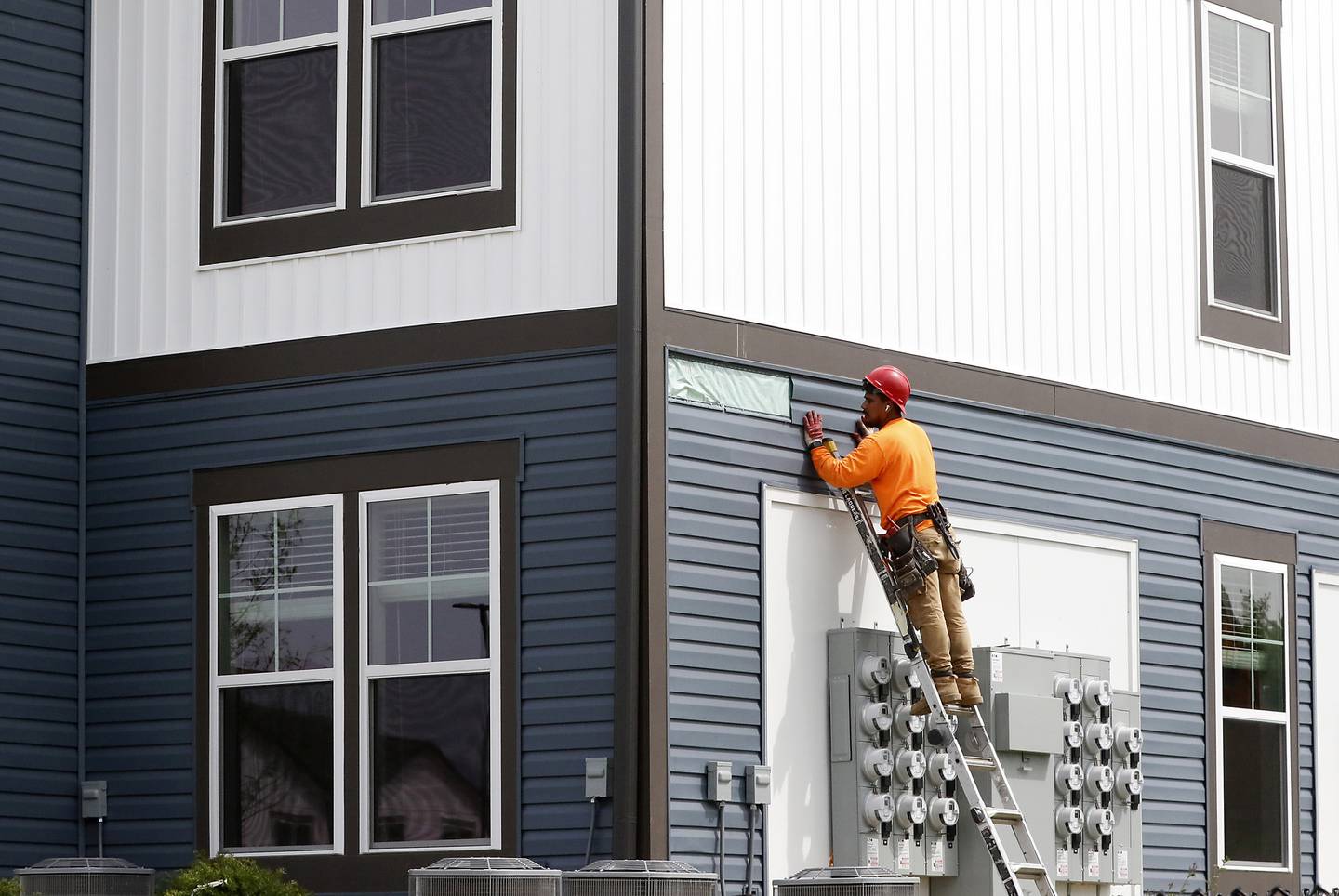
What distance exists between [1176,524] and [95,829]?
6.90 m

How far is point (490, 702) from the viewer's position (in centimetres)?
1210

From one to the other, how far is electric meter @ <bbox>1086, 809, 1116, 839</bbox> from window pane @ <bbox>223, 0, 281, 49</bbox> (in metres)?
6.44

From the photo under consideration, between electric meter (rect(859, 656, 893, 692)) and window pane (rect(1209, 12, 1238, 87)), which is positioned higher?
window pane (rect(1209, 12, 1238, 87))

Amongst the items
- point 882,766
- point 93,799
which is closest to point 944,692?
point 882,766

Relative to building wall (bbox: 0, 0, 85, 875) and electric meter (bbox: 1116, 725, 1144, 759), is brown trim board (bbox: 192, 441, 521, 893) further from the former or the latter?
electric meter (bbox: 1116, 725, 1144, 759)

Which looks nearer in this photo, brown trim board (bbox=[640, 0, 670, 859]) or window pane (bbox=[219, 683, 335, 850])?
brown trim board (bbox=[640, 0, 670, 859])

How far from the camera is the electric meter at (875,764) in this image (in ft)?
40.7

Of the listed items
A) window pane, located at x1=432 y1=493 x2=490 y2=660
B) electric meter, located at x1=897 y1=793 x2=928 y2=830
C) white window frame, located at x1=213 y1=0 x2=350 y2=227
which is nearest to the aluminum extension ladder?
electric meter, located at x1=897 y1=793 x2=928 y2=830

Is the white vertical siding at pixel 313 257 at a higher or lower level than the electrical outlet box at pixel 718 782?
higher

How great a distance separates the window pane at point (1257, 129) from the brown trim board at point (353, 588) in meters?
6.54

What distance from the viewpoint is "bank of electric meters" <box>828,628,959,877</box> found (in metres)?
12.4

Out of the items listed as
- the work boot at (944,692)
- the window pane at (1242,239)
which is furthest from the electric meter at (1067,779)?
the window pane at (1242,239)

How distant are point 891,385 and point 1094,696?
2412 mm

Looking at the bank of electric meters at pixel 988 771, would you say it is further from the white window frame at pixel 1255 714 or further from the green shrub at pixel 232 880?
the green shrub at pixel 232 880
